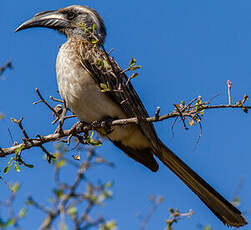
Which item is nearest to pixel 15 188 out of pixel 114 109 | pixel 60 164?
pixel 60 164

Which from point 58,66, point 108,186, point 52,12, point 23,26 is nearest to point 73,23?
point 52,12

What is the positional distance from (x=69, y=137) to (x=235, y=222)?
2.20 metres

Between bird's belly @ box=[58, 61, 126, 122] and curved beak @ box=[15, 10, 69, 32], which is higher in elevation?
curved beak @ box=[15, 10, 69, 32]

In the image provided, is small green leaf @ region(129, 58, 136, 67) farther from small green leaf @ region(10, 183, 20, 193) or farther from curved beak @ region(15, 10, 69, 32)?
curved beak @ region(15, 10, 69, 32)

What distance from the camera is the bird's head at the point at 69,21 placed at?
5.77 metres

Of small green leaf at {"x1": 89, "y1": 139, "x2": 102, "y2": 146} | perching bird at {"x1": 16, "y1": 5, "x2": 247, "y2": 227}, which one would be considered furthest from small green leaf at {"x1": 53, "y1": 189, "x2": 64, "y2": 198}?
perching bird at {"x1": 16, "y1": 5, "x2": 247, "y2": 227}

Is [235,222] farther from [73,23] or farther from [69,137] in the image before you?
[73,23]

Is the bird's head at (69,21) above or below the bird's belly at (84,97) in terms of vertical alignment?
above

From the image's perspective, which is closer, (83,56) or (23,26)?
(83,56)

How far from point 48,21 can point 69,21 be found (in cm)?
31

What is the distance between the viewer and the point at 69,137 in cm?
414

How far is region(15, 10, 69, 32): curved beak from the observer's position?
573 centimetres

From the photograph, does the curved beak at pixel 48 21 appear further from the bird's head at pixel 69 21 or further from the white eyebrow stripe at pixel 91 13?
the white eyebrow stripe at pixel 91 13

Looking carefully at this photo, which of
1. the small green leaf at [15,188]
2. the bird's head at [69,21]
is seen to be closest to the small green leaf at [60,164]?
the small green leaf at [15,188]
